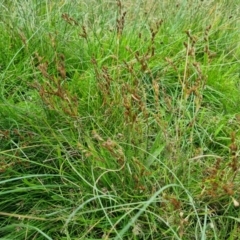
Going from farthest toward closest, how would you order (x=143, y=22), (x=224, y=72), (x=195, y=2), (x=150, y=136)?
1. (x=195, y=2)
2. (x=143, y=22)
3. (x=224, y=72)
4. (x=150, y=136)

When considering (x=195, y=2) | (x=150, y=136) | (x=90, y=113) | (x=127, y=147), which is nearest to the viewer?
(x=127, y=147)

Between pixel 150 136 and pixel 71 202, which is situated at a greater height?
pixel 150 136

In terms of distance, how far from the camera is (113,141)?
1481mm

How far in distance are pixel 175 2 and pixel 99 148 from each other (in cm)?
181

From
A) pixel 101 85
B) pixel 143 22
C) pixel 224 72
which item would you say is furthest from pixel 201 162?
pixel 143 22

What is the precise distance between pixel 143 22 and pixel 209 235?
1.64 m

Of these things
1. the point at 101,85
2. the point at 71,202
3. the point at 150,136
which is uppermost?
the point at 101,85

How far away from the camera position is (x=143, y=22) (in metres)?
2.82

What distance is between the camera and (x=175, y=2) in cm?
321

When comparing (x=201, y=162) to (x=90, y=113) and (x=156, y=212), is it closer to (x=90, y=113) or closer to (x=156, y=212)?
(x=156, y=212)

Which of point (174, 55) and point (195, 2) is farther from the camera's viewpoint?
point (195, 2)

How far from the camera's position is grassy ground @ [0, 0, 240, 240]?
153cm

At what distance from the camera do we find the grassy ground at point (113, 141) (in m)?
1.53

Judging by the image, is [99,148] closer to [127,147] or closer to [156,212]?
[127,147]
